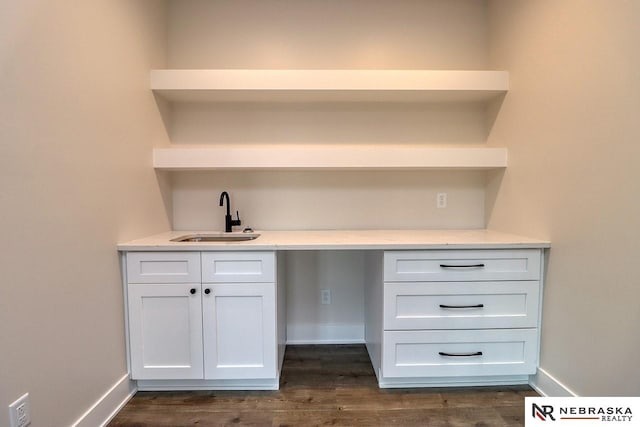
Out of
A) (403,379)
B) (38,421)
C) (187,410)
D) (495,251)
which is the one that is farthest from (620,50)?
(38,421)

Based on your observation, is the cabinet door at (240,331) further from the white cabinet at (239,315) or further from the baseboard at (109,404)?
the baseboard at (109,404)

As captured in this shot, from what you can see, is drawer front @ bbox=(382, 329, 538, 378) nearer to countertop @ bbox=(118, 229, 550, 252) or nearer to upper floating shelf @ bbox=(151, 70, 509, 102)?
countertop @ bbox=(118, 229, 550, 252)

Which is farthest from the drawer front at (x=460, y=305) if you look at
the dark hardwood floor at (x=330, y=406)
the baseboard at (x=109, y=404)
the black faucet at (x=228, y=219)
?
the baseboard at (x=109, y=404)

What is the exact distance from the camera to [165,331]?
5.41 feet

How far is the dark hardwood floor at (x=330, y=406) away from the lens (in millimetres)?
1494

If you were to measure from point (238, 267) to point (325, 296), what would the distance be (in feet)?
2.89

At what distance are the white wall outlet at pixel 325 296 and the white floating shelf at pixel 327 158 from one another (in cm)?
95

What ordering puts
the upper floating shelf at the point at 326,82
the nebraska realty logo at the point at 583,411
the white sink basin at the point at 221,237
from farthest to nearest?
the white sink basin at the point at 221,237 < the upper floating shelf at the point at 326,82 < the nebraska realty logo at the point at 583,411

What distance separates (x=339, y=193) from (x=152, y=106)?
4.58ft

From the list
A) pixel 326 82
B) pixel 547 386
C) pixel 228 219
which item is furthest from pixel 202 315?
pixel 547 386

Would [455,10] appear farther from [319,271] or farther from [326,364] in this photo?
[326,364]

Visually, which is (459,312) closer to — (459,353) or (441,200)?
(459,353)

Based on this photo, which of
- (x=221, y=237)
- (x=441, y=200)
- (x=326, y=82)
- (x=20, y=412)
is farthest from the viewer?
(x=441, y=200)

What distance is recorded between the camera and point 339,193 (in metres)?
2.25
